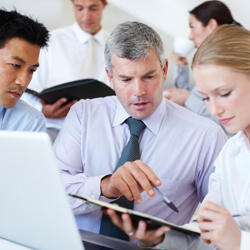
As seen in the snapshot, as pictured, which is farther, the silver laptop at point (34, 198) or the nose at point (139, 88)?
the nose at point (139, 88)

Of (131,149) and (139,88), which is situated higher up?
(139,88)

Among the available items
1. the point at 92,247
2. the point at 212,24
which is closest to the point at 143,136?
the point at 92,247

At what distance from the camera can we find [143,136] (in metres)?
1.56

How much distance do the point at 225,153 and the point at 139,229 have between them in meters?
0.56

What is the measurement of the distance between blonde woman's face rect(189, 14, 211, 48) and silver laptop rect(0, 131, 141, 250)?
2.13 m

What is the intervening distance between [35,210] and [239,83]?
63 cm

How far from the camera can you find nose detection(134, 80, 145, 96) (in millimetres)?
1463

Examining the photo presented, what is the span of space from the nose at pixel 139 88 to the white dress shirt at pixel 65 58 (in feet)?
4.69

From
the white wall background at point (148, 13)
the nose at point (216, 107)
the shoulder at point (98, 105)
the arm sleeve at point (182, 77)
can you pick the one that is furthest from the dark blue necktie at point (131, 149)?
the white wall background at point (148, 13)

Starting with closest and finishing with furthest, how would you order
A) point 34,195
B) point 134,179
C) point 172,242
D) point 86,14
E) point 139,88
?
1. point 34,195
2. point 172,242
3. point 134,179
4. point 139,88
5. point 86,14

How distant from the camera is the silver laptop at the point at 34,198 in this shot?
69cm

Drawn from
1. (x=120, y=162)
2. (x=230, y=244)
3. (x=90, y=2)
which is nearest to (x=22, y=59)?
(x=120, y=162)

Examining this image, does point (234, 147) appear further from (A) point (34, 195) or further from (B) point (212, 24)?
(B) point (212, 24)

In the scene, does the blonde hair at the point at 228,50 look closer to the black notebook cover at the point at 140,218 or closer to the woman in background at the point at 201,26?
the black notebook cover at the point at 140,218
